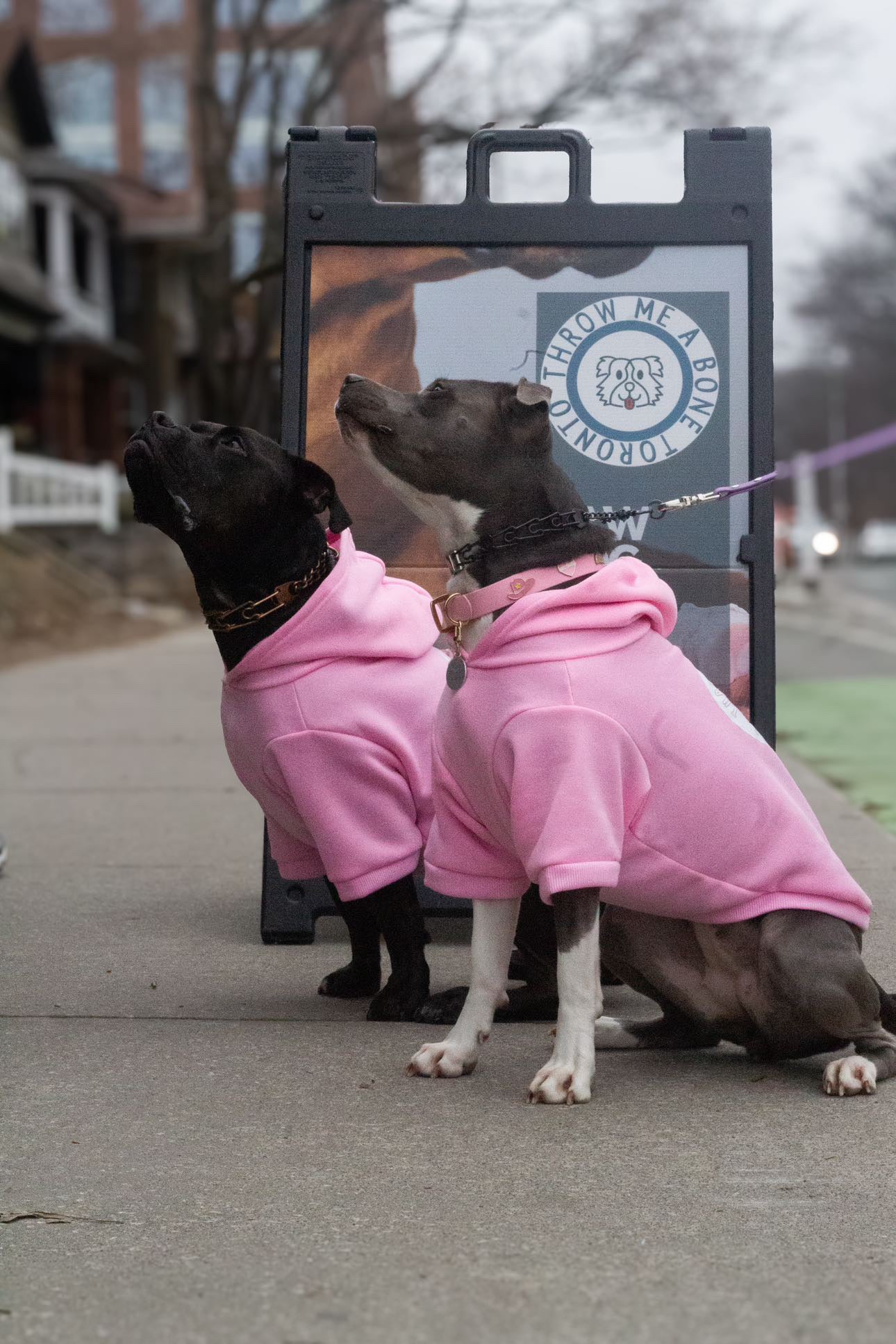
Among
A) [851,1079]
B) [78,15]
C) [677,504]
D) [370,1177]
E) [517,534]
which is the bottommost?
[370,1177]

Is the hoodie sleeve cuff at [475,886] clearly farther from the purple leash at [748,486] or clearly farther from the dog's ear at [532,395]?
the purple leash at [748,486]

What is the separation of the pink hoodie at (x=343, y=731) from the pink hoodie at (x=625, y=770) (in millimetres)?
619

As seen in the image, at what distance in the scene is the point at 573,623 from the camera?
143 inches

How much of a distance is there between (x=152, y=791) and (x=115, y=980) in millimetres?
3666

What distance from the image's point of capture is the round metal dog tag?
3.79m

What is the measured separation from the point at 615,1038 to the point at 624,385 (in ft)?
6.09

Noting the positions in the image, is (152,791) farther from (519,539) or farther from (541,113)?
(541,113)

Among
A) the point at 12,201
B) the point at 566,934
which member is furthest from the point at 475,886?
the point at 12,201

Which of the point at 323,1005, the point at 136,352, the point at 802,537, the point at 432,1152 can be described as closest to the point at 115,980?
the point at 323,1005

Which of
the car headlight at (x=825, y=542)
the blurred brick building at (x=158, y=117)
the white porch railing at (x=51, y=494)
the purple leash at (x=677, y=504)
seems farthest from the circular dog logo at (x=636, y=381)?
the blurred brick building at (x=158, y=117)

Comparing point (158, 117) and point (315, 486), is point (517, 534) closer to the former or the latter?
point (315, 486)

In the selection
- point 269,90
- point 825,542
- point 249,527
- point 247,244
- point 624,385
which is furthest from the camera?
point 247,244

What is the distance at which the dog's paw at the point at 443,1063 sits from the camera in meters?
3.83

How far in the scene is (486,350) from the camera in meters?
5.11
